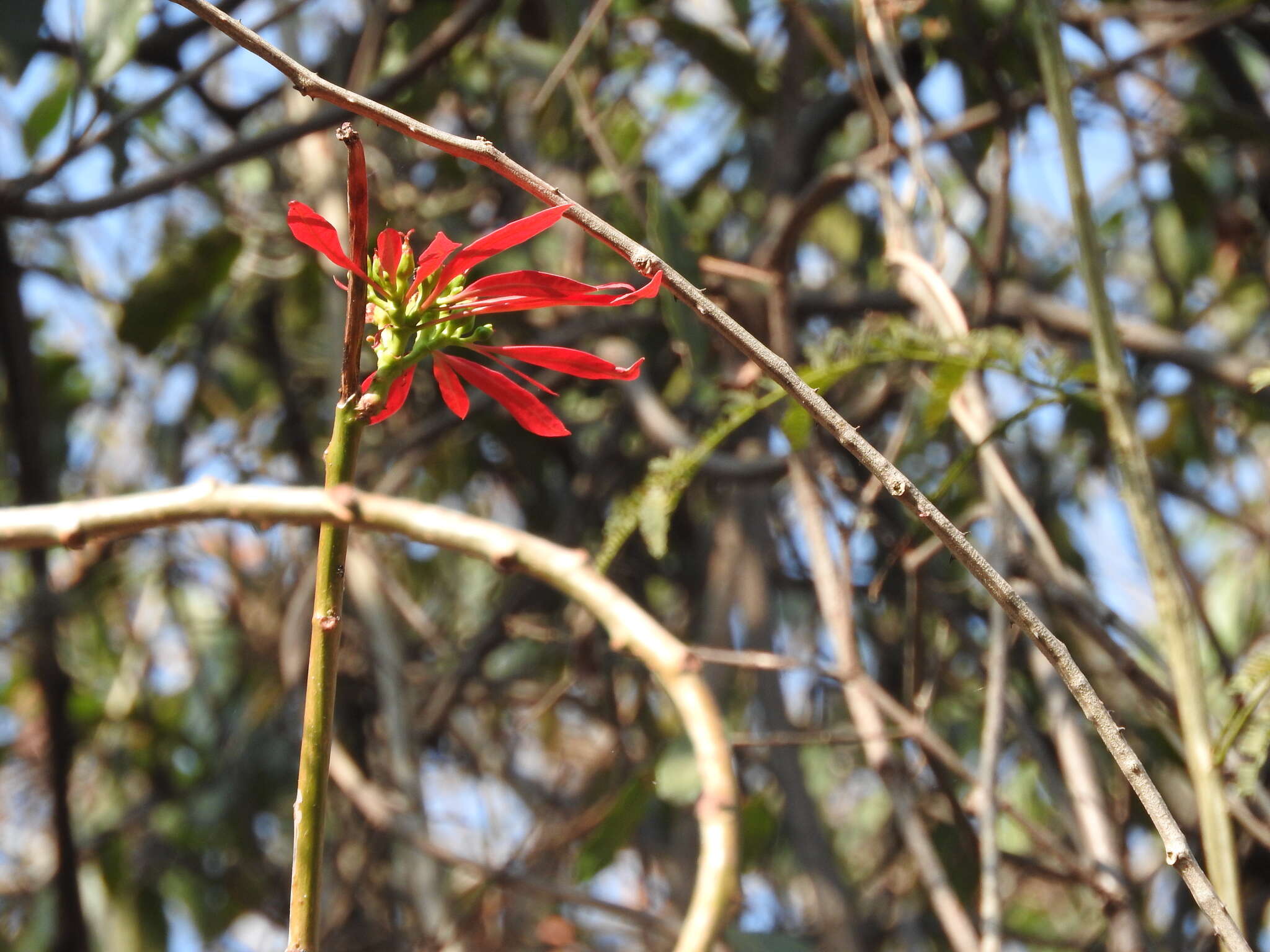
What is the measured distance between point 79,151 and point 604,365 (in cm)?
86

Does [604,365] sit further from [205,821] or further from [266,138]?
[205,821]

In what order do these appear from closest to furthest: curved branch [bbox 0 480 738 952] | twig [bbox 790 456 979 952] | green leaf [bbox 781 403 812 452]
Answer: curved branch [bbox 0 480 738 952]
green leaf [bbox 781 403 812 452]
twig [bbox 790 456 979 952]

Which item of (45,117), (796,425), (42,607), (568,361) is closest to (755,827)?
(796,425)

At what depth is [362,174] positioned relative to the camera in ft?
1.21

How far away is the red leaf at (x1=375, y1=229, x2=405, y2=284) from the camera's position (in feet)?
1.42

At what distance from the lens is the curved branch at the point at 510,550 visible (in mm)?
334

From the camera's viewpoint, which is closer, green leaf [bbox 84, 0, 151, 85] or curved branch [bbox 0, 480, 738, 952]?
curved branch [bbox 0, 480, 738, 952]

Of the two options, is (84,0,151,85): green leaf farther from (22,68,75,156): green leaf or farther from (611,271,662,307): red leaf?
(611,271,662,307): red leaf

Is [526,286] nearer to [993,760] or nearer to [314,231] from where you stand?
[314,231]

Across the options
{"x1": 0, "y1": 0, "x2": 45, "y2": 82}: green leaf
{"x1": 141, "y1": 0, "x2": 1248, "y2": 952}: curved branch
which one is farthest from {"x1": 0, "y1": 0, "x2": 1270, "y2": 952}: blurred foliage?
{"x1": 141, "y1": 0, "x2": 1248, "y2": 952}: curved branch

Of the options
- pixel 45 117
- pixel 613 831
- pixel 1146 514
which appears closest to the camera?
pixel 1146 514

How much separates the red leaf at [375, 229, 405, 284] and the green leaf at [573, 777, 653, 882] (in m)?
0.78

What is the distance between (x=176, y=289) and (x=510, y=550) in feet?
3.96

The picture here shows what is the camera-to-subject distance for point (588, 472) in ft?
5.19
